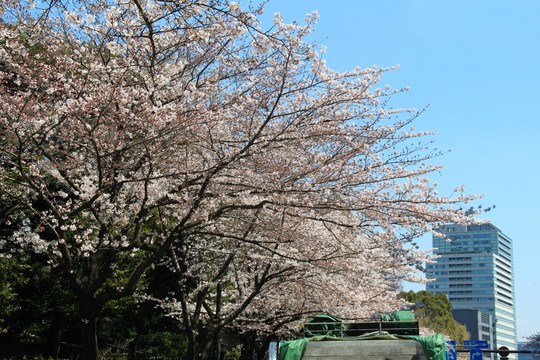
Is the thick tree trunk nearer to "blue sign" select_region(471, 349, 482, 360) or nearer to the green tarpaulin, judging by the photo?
the green tarpaulin

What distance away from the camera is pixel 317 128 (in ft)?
34.4

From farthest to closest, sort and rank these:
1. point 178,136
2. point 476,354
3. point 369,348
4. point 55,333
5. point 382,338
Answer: point 476,354, point 55,333, point 178,136, point 382,338, point 369,348

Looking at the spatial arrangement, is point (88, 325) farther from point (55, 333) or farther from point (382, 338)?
point (55, 333)

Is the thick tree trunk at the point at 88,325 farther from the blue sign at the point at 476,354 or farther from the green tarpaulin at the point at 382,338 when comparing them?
the blue sign at the point at 476,354

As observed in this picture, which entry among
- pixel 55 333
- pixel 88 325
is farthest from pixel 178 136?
pixel 55 333

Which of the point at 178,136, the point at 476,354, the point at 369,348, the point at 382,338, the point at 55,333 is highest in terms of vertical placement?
the point at 178,136

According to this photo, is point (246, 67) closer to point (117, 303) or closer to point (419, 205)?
point (419, 205)

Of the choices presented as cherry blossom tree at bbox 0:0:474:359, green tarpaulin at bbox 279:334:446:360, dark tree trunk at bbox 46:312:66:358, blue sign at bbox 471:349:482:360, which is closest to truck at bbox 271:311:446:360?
green tarpaulin at bbox 279:334:446:360

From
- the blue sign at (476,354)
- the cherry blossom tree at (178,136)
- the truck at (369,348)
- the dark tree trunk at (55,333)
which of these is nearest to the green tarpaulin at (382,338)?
the truck at (369,348)

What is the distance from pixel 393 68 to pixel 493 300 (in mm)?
208244

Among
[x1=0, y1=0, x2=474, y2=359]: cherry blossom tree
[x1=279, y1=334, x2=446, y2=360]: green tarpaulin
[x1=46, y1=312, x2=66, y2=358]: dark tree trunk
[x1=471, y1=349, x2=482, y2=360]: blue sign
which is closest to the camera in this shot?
[x1=279, y1=334, x2=446, y2=360]: green tarpaulin

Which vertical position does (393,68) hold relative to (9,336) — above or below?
above

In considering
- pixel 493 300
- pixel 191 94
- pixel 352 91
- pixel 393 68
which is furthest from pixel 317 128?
pixel 493 300

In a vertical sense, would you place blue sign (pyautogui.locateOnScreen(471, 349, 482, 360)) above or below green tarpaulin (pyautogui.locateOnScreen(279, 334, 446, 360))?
above
